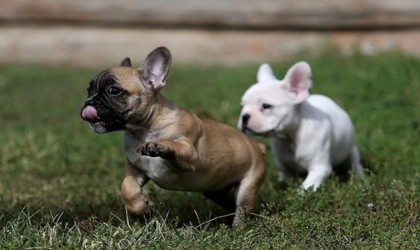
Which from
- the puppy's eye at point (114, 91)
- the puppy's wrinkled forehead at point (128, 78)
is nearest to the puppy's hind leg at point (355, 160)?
the puppy's wrinkled forehead at point (128, 78)

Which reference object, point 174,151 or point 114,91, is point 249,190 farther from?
point 114,91

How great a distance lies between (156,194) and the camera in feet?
21.5

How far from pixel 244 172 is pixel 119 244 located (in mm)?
1390

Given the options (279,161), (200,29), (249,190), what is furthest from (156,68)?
(200,29)

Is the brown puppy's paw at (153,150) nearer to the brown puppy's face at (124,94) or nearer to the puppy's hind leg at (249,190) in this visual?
the brown puppy's face at (124,94)

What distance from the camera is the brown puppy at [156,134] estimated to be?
543cm

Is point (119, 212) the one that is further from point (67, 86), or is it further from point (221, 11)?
point (221, 11)

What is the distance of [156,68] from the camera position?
5.67 metres

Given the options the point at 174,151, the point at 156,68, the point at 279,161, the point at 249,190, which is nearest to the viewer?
the point at 174,151

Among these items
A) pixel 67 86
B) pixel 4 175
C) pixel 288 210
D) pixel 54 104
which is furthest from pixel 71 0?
pixel 288 210

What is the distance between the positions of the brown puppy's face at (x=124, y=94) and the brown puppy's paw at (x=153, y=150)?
40cm

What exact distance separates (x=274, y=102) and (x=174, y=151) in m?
1.89

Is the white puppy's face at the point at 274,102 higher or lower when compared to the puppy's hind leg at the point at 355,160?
higher

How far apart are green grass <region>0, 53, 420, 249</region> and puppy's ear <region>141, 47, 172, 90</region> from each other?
766 millimetres
